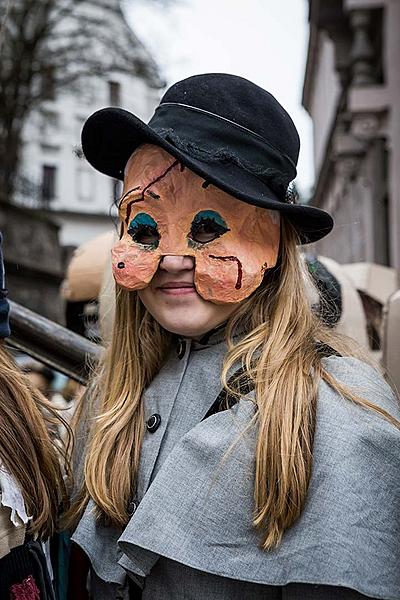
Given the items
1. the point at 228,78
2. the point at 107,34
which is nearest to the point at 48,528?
the point at 228,78

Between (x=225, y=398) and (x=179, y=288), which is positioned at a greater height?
(x=179, y=288)

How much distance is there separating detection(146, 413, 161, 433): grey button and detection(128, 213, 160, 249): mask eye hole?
15.9 inches

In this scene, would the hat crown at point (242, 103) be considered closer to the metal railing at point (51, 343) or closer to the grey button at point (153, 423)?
the grey button at point (153, 423)

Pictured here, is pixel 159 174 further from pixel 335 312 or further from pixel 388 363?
pixel 388 363

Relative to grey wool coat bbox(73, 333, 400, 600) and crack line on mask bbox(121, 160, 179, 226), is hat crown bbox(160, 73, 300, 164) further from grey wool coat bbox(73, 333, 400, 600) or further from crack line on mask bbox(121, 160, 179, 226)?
grey wool coat bbox(73, 333, 400, 600)

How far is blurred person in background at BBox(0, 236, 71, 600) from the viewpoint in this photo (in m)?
1.87

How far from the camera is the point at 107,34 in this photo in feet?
56.4

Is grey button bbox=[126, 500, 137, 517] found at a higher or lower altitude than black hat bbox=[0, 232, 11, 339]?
lower

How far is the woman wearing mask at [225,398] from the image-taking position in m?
1.71

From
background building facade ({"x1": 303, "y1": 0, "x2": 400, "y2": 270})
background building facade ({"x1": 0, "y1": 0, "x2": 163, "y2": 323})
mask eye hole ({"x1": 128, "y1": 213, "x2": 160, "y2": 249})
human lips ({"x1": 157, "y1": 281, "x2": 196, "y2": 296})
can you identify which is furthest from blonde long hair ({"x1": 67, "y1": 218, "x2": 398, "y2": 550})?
background building facade ({"x1": 0, "y1": 0, "x2": 163, "y2": 323})

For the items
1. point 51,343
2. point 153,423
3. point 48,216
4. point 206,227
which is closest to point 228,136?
point 206,227

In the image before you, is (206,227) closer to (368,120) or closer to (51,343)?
(51,343)

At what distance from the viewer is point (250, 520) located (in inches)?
68.9

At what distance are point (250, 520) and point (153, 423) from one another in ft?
1.23
